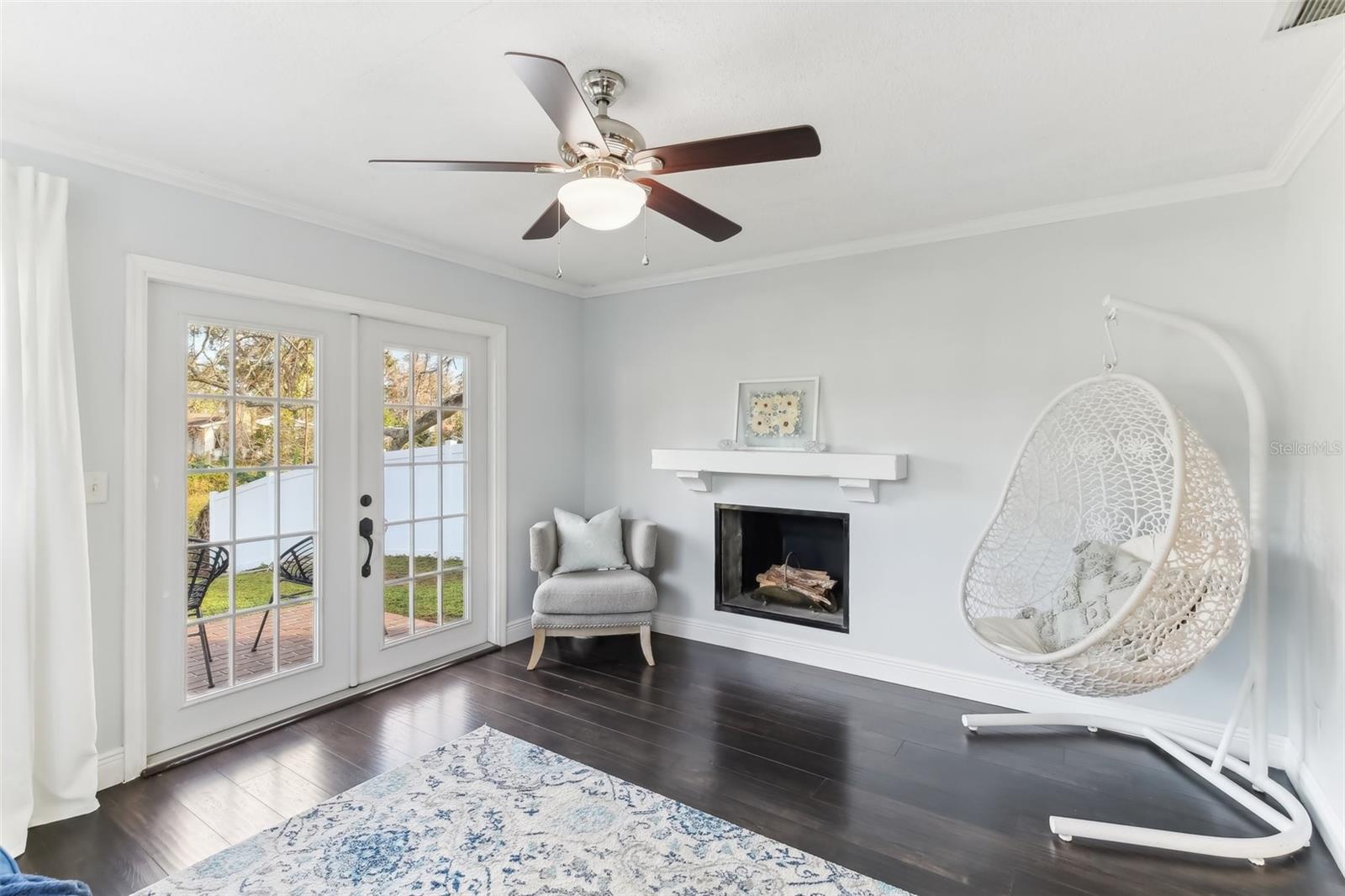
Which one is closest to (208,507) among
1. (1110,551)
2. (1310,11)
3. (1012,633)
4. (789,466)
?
(789,466)

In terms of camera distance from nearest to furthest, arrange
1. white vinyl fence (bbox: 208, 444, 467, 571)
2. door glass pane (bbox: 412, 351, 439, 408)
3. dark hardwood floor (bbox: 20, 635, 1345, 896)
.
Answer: dark hardwood floor (bbox: 20, 635, 1345, 896) → white vinyl fence (bbox: 208, 444, 467, 571) → door glass pane (bbox: 412, 351, 439, 408)

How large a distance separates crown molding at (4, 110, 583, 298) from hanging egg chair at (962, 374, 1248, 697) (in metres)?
3.18

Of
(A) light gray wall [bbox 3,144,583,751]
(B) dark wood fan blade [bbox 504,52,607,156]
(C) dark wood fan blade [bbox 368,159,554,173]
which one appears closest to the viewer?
(B) dark wood fan blade [bbox 504,52,607,156]

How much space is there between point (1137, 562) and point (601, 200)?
8.21 ft

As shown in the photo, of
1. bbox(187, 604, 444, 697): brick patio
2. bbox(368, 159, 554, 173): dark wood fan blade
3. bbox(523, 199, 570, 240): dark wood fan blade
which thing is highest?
bbox(368, 159, 554, 173): dark wood fan blade

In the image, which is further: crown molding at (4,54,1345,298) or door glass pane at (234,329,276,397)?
door glass pane at (234,329,276,397)

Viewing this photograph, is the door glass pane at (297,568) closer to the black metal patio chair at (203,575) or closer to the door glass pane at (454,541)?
the black metal patio chair at (203,575)

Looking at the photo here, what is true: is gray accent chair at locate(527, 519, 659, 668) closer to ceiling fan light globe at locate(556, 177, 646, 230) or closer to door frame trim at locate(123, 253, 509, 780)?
door frame trim at locate(123, 253, 509, 780)

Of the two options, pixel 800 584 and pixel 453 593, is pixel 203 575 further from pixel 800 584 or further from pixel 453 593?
pixel 800 584

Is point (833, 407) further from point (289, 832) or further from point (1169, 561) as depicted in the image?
point (289, 832)

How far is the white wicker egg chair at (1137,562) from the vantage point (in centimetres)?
215

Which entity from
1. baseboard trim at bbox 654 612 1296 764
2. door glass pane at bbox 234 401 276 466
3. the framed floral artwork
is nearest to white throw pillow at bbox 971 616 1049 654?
baseboard trim at bbox 654 612 1296 764

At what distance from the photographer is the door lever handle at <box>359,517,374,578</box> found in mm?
3402

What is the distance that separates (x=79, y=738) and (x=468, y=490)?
2.02 meters
